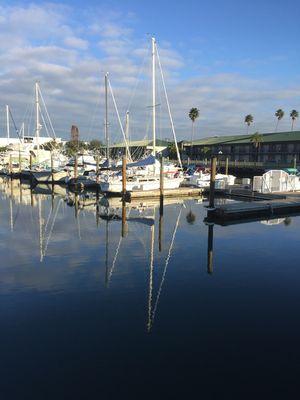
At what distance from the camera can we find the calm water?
7.55 metres

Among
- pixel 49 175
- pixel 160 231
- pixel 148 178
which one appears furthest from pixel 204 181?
pixel 49 175

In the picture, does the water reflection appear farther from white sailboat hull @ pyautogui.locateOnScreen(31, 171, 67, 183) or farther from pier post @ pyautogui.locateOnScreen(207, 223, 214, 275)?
white sailboat hull @ pyautogui.locateOnScreen(31, 171, 67, 183)

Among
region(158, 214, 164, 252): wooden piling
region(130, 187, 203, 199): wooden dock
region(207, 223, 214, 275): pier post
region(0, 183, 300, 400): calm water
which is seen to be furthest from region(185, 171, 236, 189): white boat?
region(0, 183, 300, 400): calm water

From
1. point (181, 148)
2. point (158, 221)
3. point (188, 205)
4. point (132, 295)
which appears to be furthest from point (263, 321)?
point (181, 148)

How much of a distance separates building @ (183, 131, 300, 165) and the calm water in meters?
52.6

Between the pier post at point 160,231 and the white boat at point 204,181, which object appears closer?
the pier post at point 160,231

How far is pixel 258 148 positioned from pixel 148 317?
A: 78065 millimetres

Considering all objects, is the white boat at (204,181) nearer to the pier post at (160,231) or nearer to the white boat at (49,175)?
the pier post at (160,231)

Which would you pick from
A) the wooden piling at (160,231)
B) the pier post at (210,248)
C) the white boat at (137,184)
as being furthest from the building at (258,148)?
the pier post at (210,248)

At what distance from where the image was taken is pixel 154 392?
23.7 feet

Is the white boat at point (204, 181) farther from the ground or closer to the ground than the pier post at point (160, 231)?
farther from the ground

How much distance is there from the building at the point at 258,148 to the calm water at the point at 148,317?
52.6m

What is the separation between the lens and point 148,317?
417 inches

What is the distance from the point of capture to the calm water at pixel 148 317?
7555mm
